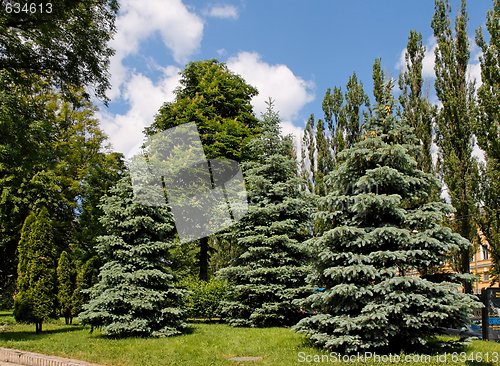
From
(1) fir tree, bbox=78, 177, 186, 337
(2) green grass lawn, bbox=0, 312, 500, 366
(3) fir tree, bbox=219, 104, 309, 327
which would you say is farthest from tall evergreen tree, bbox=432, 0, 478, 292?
(1) fir tree, bbox=78, 177, 186, 337

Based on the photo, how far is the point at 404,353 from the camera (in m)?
7.95

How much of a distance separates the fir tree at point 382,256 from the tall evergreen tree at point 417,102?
36.8 ft

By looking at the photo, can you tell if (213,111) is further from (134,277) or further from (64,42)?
(134,277)

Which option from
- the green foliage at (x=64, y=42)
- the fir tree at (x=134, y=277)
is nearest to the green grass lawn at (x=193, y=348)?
the fir tree at (x=134, y=277)

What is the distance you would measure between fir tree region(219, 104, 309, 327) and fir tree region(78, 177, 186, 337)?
108 inches

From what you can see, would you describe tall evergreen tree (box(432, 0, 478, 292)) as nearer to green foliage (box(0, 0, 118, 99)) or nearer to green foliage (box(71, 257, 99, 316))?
green foliage (box(0, 0, 118, 99))

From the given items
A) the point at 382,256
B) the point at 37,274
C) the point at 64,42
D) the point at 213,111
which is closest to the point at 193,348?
the point at 382,256

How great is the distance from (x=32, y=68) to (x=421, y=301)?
1189cm

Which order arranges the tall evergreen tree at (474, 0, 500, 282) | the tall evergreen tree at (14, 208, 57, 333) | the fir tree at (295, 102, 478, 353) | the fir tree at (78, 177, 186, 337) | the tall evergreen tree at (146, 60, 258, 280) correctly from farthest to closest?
the tall evergreen tree at (146, 60, 258, 280) < the tall evergreen tree at (474, 0, 500, 282) < the tall evergreen tree at (14, 208, 57, 333) < the fir tree at (78, 177, 186, 337) < the fir tree at (295, 102, 478, 353)

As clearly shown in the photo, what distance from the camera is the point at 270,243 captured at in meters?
14.3

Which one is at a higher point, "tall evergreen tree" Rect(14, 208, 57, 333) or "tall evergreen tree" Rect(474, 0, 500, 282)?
"tall evergreen tree" Rect(474, 0, 500, 282)

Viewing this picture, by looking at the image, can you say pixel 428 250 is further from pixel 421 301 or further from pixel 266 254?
pixel 266 254

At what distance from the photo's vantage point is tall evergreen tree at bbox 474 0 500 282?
15.7 m

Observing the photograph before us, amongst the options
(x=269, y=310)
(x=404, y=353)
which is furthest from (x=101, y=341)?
(x=404, y=353)
